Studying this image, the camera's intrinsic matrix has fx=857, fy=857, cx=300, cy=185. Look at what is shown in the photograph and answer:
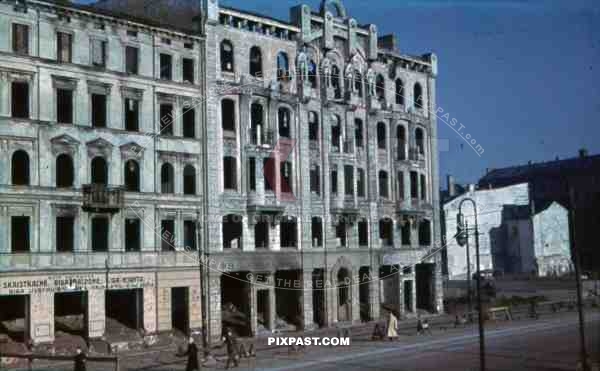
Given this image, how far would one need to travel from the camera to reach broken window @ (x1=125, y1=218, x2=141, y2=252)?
147ft

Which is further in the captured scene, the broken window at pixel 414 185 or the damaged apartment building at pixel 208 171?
the broken window at pixel 414 185

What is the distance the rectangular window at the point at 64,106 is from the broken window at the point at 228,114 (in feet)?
32.6

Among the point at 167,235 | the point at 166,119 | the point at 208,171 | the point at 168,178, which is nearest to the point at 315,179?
the point at 208,171

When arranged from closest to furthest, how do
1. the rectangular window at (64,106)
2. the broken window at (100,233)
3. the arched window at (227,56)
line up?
the rectangular window at (64,106) < the broken window at (100,233) < the arched window at (227,56)

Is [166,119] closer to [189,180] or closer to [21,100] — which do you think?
[189,180]

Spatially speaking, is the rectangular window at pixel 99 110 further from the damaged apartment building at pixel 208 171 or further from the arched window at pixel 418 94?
the arched window at pixel 418 94

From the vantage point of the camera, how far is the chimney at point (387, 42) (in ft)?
212

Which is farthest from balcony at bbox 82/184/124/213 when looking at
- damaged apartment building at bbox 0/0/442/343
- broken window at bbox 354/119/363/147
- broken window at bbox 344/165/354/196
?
broken window at bbox 354/119/363/147

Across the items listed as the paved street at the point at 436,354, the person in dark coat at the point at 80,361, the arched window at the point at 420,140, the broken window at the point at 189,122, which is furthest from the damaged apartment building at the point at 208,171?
the person in dark coat at the point at 80,361

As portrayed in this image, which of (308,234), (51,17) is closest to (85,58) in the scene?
(51,17)

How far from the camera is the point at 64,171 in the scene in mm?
42500

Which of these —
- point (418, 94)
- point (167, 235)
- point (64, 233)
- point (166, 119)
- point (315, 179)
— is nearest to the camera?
point (64, 233)

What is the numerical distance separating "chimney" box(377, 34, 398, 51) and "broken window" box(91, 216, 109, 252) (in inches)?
1149

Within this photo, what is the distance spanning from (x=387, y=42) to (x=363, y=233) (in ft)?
51.0
